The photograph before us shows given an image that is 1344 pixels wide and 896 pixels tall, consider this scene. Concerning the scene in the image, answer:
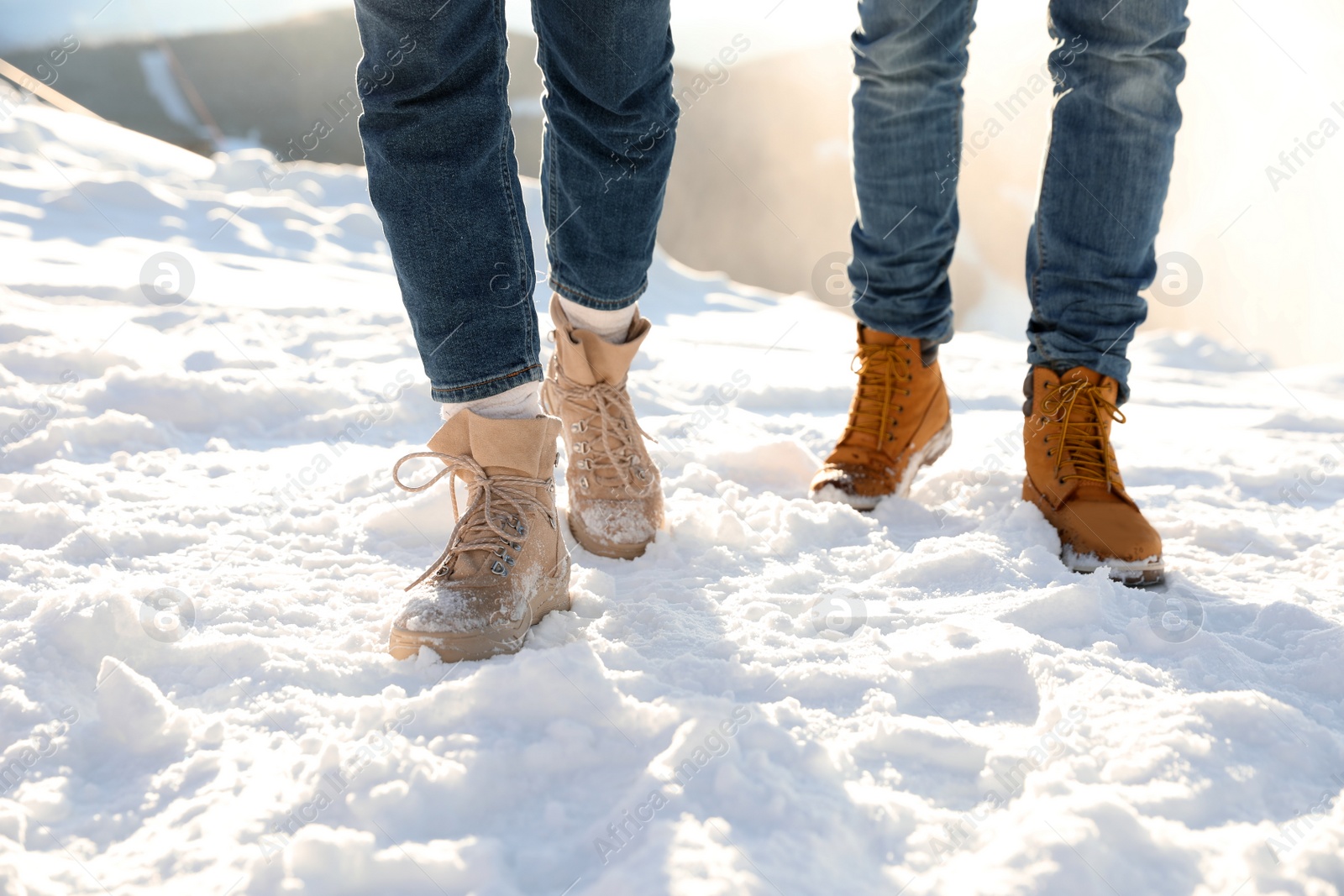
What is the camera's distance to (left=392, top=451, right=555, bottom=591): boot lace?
0.88m

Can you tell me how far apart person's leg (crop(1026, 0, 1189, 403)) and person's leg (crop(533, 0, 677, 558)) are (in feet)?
1.72

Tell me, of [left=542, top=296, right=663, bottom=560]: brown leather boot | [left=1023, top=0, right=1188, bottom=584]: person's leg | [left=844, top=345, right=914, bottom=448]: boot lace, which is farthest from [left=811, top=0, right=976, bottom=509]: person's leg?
[left=542, top=296, right=663, bottom=560]: brown leather boot

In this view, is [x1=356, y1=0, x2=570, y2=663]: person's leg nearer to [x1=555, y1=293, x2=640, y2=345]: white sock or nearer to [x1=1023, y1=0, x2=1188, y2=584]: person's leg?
[x1=555, y1=293, x2=640, y2=345]: white sock

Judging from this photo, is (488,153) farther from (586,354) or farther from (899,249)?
(899,249)

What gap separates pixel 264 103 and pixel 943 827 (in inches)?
213

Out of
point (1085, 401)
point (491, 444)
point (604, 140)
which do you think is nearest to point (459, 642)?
point (491, 444)

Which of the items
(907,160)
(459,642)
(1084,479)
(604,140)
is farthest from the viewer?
(907,160)

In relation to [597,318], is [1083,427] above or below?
below

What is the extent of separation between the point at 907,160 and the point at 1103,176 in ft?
0.90

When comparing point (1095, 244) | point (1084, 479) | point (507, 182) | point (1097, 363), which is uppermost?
point (507, 182)

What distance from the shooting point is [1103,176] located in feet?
3.69

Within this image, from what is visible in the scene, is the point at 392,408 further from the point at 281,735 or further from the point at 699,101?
the point at 699,101

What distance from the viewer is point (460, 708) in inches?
29.0

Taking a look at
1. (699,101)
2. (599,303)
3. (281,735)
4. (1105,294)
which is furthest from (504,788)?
(699,101)
